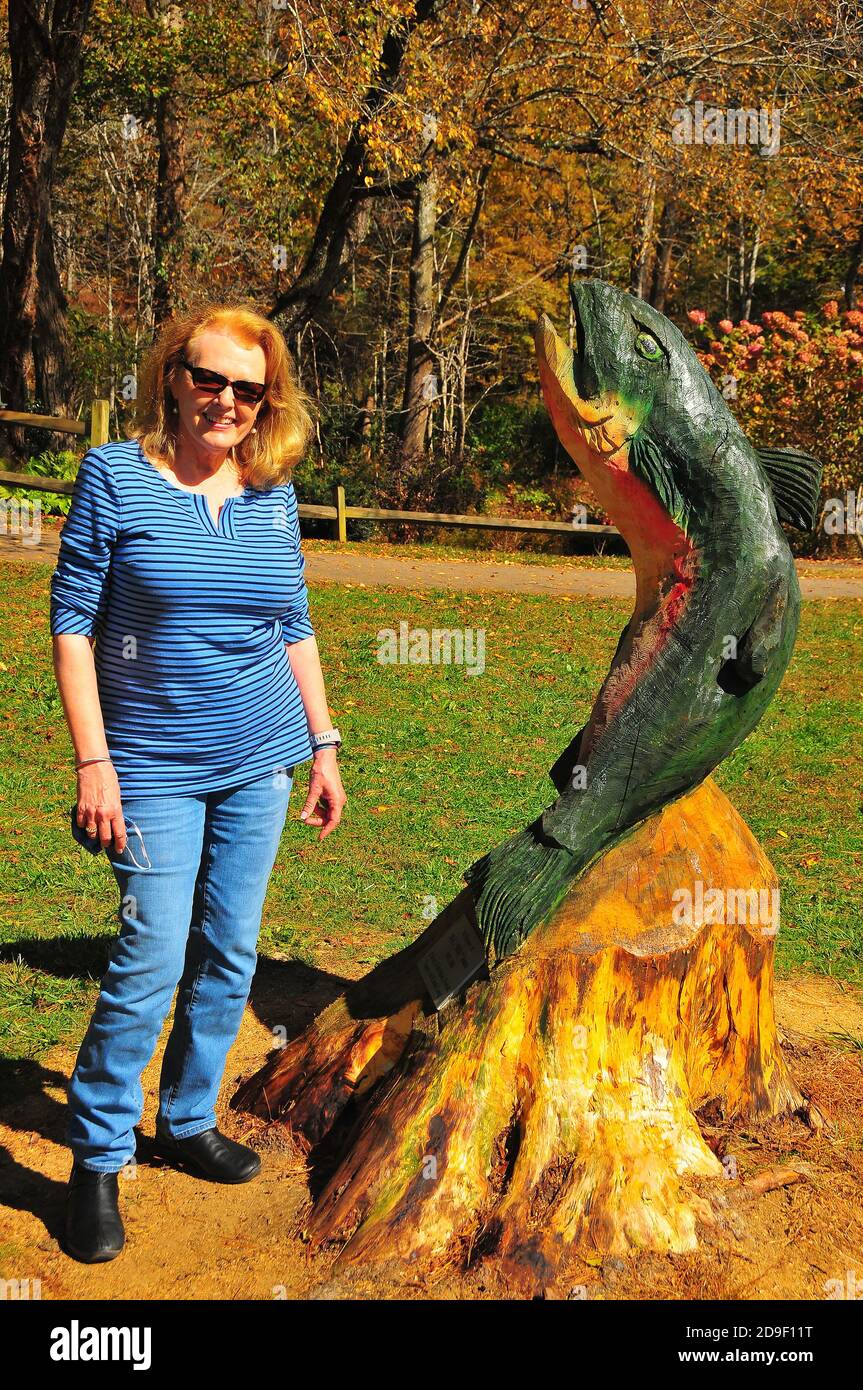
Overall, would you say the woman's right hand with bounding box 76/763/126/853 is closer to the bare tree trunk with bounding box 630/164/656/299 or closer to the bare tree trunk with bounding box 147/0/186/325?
the bare tree trunk with bounding box 147/0/186/325

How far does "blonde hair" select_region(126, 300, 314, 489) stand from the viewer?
2.86 meters

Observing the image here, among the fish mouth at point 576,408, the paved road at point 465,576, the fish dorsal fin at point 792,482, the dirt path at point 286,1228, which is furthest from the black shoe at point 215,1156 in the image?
the paved road at point 465,576

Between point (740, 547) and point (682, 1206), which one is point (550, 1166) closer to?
point (682, 1206)

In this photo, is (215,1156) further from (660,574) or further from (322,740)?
Answer: (660,574)

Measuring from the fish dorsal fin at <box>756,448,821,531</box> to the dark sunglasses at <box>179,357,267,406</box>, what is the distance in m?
1.34

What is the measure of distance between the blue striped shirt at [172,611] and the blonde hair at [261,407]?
0.20 ft

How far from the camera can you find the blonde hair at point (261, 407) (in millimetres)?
2855

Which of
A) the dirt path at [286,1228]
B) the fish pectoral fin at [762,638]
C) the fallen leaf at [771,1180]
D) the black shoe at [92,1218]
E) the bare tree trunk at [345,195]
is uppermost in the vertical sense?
the bare tree trunk at [345,195]

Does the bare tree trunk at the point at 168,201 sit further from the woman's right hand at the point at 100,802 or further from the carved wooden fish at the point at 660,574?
the woman's right hand at the point at 100,802

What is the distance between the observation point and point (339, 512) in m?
16.6

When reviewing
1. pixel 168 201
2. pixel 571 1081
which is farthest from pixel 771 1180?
pixel 168 201

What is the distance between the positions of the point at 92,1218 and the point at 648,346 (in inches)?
97.5
